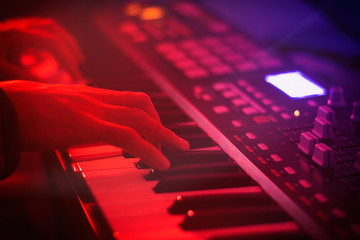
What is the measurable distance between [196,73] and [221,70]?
0.08 meters

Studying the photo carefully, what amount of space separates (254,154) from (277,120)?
0.15 m

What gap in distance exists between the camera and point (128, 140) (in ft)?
2.49

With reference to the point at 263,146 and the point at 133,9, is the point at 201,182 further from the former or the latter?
the point at 133,9

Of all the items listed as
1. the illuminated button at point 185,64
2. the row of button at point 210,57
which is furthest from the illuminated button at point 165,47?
the illuminated button at point 185,64

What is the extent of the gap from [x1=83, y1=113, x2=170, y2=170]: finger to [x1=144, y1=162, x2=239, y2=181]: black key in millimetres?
38

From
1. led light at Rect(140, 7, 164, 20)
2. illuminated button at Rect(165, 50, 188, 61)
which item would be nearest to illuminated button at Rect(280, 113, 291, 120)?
illuminated button at Rect(165, 50, 188, 61)

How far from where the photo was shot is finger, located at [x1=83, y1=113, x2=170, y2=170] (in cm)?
76

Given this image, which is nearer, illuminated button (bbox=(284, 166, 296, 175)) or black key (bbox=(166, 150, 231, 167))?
illuminated button (bbox=(284, 166, 296, 175))

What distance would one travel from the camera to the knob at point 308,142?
2.52ft

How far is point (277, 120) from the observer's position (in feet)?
3.01

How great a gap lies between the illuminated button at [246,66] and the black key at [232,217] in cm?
58

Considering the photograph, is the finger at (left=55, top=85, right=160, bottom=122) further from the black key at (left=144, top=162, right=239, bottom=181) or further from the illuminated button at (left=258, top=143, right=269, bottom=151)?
the illuminated button at (left=258, top=143, right=269, bottom=151)

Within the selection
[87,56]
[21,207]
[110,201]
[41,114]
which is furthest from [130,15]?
[110,201]

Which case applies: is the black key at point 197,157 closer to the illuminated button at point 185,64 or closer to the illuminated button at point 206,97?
the illuminated button at point 206,97
